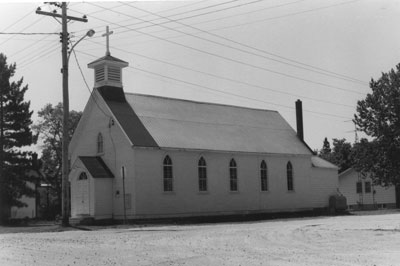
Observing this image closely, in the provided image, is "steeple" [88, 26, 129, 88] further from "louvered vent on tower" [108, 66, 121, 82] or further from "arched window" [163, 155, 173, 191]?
"arched window" [163, 155, 173, 191]

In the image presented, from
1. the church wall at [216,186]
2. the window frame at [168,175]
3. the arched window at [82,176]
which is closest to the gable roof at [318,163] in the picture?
the church wall at [216,186]

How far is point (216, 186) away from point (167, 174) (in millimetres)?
4582

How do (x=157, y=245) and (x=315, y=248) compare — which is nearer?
(x=315, y=248)

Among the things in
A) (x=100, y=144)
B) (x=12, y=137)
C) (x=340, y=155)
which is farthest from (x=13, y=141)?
(x=340, y=155)

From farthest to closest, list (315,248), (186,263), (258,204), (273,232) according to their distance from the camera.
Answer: (258,204), (273,232), (315,248), (186,263)

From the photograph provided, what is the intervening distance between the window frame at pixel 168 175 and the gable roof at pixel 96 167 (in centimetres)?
354

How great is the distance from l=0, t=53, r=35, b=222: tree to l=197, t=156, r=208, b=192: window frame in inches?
625

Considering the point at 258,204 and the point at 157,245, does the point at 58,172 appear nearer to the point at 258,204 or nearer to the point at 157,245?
the point at 258,204

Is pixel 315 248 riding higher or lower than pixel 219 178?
lower

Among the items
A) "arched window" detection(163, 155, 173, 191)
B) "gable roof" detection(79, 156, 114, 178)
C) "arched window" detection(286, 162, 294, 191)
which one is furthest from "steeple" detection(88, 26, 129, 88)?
"arched window" detection(286, 162, 294, 191)

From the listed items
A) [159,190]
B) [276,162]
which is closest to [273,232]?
[159,190]

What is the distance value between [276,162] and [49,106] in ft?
109

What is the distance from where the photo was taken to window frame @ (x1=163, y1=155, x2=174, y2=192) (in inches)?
1501

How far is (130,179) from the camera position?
120ft
